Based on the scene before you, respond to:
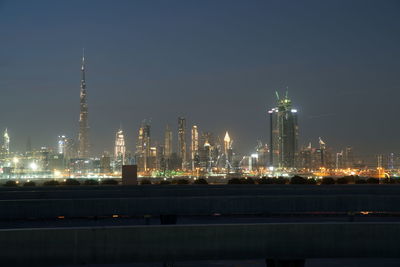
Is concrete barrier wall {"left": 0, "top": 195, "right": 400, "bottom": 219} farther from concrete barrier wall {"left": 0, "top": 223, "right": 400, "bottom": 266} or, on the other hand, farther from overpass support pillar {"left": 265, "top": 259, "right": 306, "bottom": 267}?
concrete barrier wall {"left": 0, "top": 223, "right": 400, "bottom": 266}

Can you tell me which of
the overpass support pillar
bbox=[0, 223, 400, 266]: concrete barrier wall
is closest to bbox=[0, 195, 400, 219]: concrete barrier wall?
Result: the overpass support pillar

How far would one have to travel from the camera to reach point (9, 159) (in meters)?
131

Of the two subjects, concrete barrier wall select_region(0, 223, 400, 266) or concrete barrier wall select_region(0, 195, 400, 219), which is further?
concrete barrier wall select_region(0, 195, 400, 219)

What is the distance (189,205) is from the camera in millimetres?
24719

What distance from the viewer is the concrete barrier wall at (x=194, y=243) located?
46.1 ft

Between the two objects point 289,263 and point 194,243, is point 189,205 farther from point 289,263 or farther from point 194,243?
point 194,243

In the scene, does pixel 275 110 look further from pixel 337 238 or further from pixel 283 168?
pixel 337 238

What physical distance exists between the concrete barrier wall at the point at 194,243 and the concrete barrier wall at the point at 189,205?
9.74 meters

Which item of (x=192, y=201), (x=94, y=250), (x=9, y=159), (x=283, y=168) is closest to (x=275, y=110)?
(x=283, y=168)

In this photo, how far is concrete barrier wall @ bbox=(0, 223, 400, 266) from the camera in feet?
46.1

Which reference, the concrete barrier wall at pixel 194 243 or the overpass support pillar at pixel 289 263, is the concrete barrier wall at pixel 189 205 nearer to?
the overpass support pillar at pixel 289 263

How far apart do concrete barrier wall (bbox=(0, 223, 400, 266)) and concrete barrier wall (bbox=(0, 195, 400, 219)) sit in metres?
9.74

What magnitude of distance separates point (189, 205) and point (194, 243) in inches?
396

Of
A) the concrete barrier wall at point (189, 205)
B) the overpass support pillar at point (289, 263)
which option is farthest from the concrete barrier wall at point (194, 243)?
the concrete barrier wall at point (189, 205)
